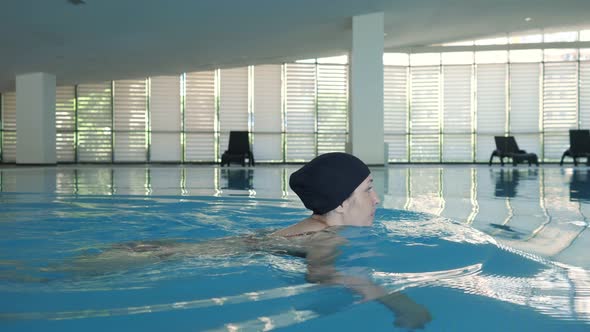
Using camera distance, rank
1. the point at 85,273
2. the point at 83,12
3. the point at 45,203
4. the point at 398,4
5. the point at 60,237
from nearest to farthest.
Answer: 1. the point at 85,273
2. the point at 60,237
3. the point at 45,203
4. the point at 83,12
5. the point at 398,4

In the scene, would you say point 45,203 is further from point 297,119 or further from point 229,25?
point 297,119

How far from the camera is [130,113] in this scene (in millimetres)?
22719

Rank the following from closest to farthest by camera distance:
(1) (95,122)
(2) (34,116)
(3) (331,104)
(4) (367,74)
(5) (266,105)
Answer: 1. (4) (367,74)
2. (2) (34,116)
3. (1) (95,122)
4. (5) (266,105)
5. (3) (331,104)

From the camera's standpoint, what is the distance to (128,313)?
1.75 metres

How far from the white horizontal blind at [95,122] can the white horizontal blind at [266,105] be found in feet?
18.1

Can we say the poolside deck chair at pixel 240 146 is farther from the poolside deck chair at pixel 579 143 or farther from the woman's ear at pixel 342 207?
the woman's ear at pixel 342 207

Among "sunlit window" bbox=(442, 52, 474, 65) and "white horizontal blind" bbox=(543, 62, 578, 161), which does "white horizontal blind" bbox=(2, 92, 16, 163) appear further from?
"white horizontal blind" bbox=(543, 62, 578, 161)

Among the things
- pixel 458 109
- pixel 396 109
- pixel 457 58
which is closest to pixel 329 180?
pixel 396 109

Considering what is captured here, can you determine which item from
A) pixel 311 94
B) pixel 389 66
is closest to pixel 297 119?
pixel 311 94

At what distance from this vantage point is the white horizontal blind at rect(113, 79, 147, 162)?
22.6 meters

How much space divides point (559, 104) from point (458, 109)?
3692mm

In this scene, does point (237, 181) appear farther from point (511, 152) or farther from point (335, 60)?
point (335, 60)

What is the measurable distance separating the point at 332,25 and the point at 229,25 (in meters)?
2.75

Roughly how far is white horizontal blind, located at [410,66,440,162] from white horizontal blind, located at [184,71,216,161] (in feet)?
25.4
